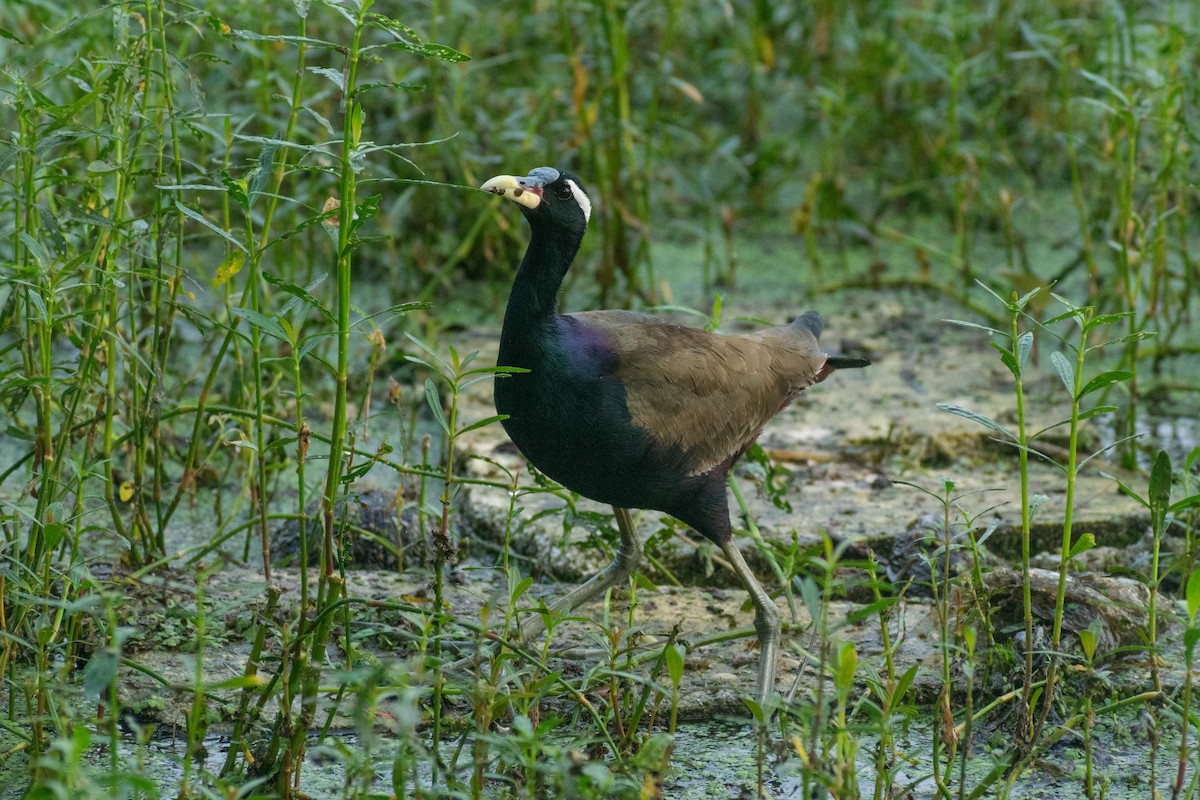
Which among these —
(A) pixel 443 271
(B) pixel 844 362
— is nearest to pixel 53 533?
(B) pixel 844 362

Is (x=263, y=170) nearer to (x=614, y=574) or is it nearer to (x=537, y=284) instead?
(x=537, y=284)

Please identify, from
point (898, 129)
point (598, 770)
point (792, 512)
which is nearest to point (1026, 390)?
point (792, 512)

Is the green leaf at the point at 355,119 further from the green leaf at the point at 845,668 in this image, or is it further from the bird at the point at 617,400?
the green leaf at the point at 845,668

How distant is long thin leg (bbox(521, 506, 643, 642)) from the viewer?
3.46 m

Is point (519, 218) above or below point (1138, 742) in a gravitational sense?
above

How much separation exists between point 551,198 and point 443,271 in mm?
1973

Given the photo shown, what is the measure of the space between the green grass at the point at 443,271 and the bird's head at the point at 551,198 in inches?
13.6

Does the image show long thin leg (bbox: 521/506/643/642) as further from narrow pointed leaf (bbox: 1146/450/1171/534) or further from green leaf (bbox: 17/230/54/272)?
green leaf (bbox: 17/230/54/272)

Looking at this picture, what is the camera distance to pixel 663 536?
3.54 m

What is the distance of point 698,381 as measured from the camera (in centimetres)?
332

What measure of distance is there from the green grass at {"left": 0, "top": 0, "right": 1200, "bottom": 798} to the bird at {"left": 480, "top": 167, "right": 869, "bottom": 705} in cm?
22

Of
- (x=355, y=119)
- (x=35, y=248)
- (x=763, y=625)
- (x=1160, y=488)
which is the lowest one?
(x=763, y=625)

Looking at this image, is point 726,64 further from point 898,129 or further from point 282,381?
point 282,381

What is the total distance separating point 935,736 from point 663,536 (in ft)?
3.51
